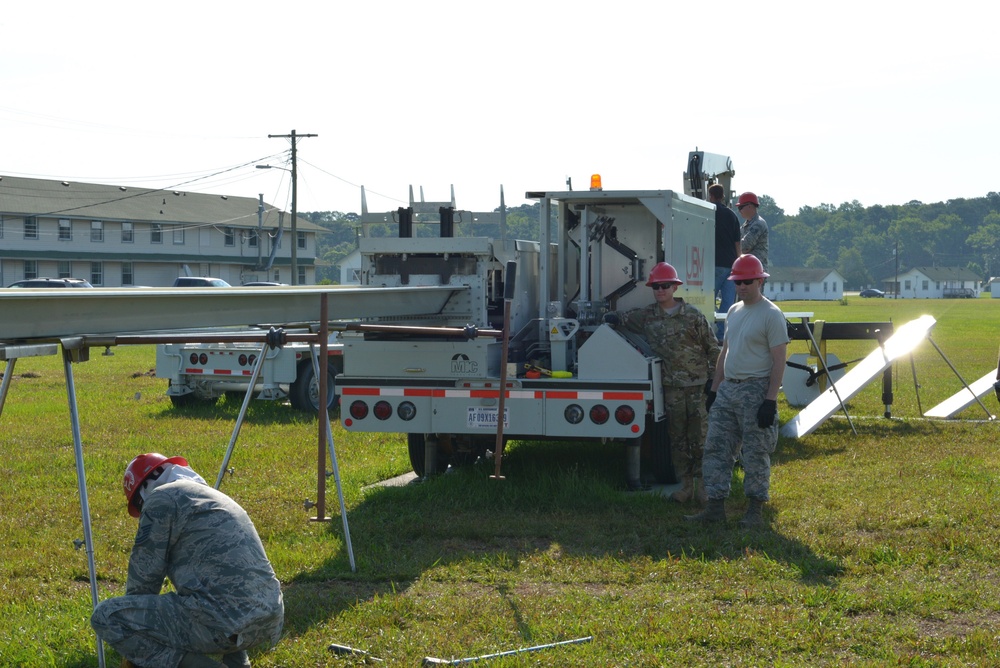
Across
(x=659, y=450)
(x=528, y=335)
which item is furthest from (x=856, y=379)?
(x=528, y=335)

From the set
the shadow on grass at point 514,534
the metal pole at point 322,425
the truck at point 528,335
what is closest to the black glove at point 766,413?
the shadow on grass at point 514,534

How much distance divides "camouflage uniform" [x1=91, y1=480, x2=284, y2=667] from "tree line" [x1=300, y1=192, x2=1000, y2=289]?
164389 mm

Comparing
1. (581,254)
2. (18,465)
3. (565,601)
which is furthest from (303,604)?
(18,465)

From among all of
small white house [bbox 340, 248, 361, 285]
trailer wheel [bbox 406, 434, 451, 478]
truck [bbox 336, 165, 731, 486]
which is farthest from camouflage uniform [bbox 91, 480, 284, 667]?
trailer wheel [bbox 406, 434, 451, 478]

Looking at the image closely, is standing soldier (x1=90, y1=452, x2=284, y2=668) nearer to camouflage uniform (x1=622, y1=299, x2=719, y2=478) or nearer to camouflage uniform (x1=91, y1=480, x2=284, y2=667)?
camouflage uniform (x1=91, y1=480, x2=284, y2=667)

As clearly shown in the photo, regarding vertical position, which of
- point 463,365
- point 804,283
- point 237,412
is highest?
point 804,283

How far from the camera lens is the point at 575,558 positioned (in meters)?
7.34

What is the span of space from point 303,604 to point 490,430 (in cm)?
276

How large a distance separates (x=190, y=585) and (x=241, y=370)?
1059cm

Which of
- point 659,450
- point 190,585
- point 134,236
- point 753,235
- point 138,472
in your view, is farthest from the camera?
point 134,236

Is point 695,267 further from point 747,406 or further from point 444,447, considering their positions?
point 444,447

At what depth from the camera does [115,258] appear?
206 feet

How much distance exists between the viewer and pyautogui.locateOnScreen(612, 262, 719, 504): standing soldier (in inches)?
363

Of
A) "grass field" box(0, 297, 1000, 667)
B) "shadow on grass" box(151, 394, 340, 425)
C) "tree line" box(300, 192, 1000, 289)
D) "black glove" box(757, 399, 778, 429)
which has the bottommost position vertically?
"grass field" box(0, 297, 1000, 667)
